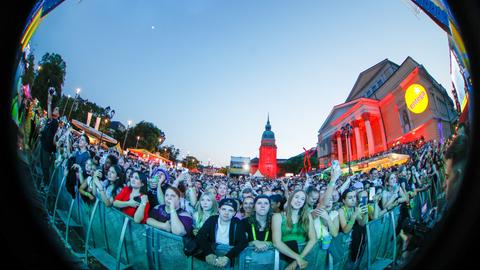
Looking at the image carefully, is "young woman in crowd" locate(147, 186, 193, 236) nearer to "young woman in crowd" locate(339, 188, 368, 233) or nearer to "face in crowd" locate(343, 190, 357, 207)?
"young woman in crowd" locate(339, 188, 368, 233)

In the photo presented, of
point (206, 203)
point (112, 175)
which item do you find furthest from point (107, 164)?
point (206, 203)

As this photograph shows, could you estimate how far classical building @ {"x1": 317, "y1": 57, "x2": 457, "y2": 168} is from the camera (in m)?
2.60

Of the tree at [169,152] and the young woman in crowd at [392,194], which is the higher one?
the tree at [169,152]

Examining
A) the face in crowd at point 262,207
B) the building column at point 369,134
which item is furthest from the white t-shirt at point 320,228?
the building column at point 369,134

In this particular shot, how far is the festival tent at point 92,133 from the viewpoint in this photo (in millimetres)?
3421

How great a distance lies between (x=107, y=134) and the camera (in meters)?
3.99

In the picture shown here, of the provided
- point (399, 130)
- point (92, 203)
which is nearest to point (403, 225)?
point (399, 130)

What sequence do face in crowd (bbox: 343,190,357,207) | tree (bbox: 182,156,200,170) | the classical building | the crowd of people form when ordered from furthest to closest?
tree (bbox: 182,156,200,170) < face in crowd (bbox: 343,190,357,207) < the crowd of people < the classical building

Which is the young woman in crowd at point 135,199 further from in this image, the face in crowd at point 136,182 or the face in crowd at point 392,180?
the face in crowd at point 392,180

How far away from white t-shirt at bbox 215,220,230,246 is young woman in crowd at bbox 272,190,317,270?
794 millimetres

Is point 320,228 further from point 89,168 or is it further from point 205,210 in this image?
point 89,168

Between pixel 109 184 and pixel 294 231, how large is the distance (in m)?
3.80

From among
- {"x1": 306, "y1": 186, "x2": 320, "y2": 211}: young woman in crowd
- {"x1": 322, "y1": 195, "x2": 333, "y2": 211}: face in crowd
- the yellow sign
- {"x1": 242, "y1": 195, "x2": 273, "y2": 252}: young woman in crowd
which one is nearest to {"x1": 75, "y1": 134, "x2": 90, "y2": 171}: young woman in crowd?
{"x1": 242, "y1": 195, "x2": 273, "y2": 252}: young woman in crowd

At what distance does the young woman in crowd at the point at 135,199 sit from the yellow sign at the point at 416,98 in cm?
468
